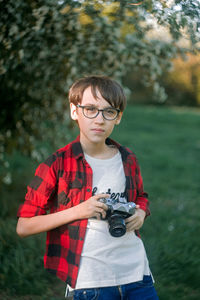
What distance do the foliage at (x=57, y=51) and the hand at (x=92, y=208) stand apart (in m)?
1.14

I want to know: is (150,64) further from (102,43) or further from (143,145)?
(143,145)

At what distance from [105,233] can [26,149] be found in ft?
8.22

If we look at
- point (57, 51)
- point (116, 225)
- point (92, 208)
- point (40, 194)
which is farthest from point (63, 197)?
point (57, 51)

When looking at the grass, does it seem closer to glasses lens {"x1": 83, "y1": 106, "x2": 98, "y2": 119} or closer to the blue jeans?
the blue jeans

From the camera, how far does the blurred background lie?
2525 mm

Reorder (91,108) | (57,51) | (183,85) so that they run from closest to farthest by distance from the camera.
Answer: (91,108)
(57,51)
(183,85)

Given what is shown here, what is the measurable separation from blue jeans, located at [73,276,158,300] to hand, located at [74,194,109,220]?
0.35m

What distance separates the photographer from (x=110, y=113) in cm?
179

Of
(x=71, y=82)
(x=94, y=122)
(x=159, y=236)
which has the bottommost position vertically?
(x=159, y=236)

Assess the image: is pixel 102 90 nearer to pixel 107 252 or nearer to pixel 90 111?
pixel 90 111

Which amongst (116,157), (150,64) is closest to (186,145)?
(150,64)

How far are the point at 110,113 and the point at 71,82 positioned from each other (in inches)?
82.2

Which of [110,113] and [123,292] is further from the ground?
[110,113]

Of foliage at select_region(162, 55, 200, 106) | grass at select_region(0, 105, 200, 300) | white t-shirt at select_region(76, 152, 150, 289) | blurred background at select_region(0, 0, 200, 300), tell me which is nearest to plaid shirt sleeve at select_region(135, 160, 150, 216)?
white t-shirt at select_region(76, 152, 150, 289)
